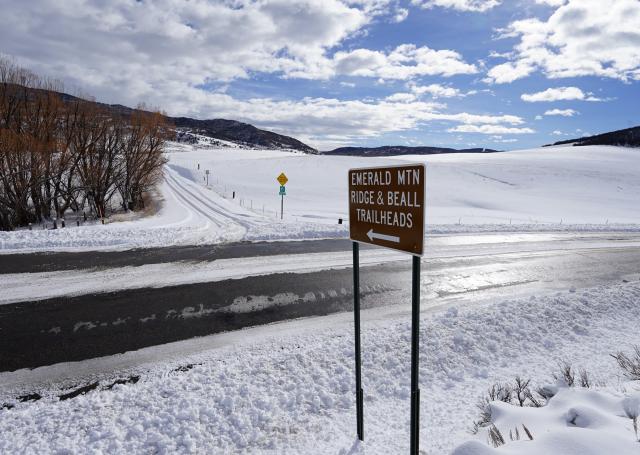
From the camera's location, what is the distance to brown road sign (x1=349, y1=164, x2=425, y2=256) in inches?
113

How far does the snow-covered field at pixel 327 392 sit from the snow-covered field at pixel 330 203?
28.7 feet

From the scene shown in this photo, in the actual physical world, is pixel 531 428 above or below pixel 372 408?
above

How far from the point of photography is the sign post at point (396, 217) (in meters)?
2.87

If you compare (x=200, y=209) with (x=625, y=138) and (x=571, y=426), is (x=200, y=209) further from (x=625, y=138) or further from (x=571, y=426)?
(x=625, y=138)

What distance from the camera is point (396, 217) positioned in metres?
3.13

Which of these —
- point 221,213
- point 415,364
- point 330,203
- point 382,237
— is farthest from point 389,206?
point 330,203

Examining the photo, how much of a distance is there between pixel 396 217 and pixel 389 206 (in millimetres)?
134

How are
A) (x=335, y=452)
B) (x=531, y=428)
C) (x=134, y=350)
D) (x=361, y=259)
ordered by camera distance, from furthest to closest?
(x=361, y=259) < (x=134, y=350) < (x=335, y=452) < (x=531, y=428)

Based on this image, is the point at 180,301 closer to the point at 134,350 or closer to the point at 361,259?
the point at 134,350

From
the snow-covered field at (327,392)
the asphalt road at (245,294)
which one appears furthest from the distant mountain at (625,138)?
the snow-covered field at (327,392)

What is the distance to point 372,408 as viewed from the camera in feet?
14.7

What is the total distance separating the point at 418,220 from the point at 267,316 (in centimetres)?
495

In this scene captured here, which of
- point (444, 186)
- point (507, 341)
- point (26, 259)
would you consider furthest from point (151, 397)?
point (444, 186)

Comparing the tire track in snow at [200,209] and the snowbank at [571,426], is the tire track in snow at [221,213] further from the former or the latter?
the snowbank at [571,426]
